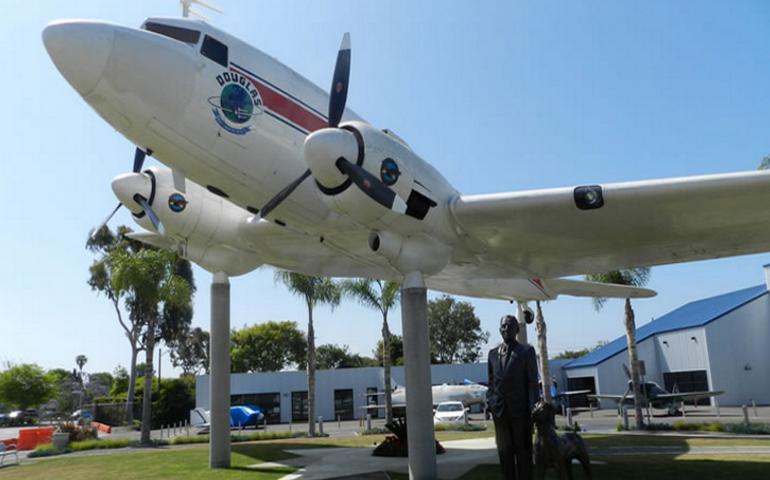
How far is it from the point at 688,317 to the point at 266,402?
37.6 meters

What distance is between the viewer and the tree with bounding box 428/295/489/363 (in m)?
78.3

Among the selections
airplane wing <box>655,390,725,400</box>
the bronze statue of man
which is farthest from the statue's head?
airplane wing <box>655,390,725,400</box>

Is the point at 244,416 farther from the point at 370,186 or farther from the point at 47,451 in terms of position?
the point at 370,186

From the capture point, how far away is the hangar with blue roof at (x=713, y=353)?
139ft

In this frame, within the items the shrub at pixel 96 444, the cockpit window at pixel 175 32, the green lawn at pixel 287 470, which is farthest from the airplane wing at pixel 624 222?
the shrub at pixel 96 444

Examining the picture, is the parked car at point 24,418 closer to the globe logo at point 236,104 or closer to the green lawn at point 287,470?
the green lawn at point 287,470

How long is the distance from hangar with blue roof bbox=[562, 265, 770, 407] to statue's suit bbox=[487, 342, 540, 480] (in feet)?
129

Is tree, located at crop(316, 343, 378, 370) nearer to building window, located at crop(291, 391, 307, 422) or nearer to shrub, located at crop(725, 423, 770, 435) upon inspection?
building window, located at crop(291, 391, 307, 422)

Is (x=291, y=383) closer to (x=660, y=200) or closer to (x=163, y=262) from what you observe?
(x=163, y=262)

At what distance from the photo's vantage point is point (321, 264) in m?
18.5

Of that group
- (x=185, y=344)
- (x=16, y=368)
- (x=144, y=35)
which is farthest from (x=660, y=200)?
(x=185, y=344)

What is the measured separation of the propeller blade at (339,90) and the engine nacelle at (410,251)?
2.60 metres

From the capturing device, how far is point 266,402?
164 ft

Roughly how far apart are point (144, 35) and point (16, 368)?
58020mm
